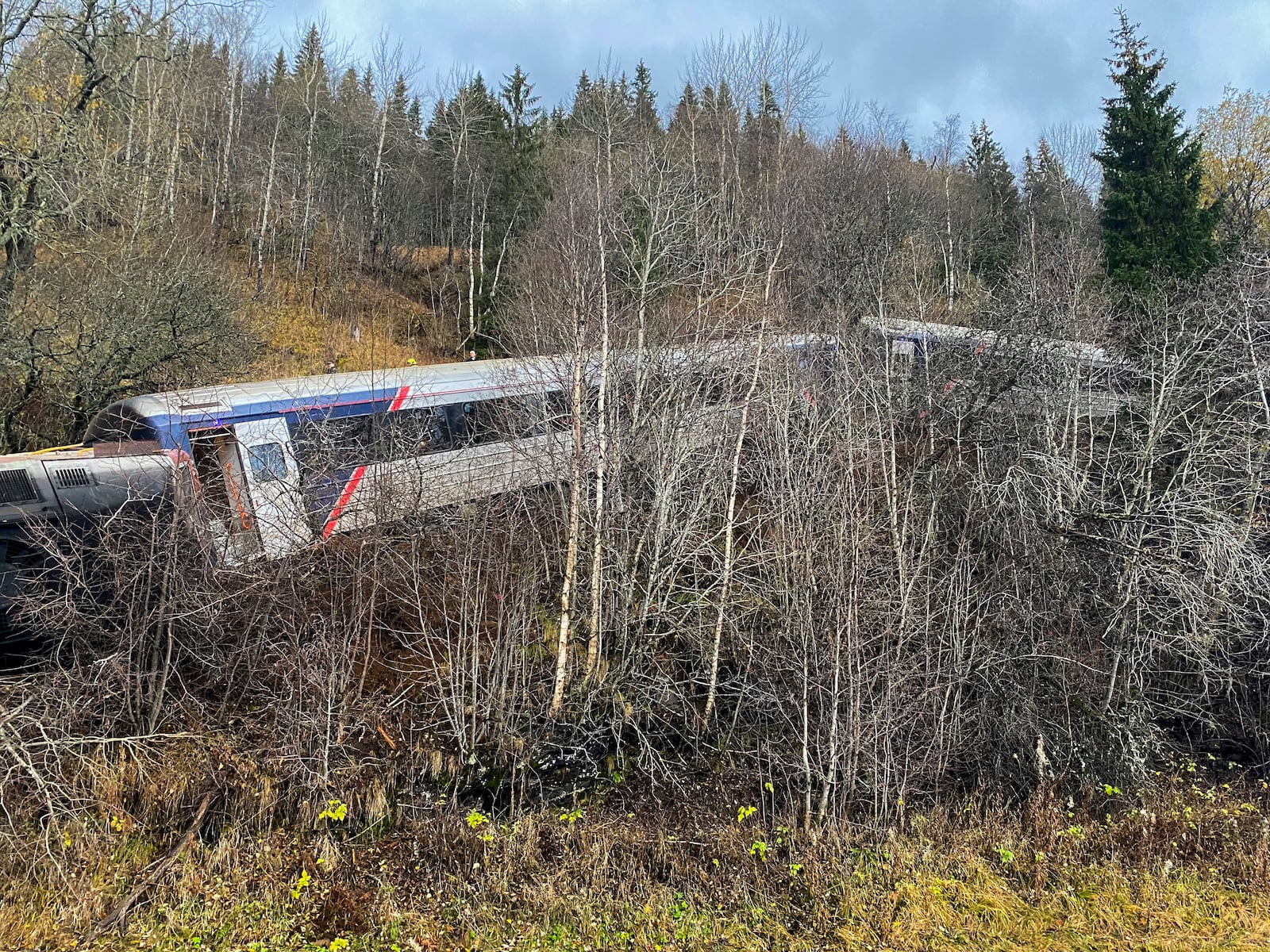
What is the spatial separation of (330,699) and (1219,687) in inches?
392

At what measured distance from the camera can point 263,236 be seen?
2789 cm

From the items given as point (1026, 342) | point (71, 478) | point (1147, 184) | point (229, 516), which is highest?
point (1147, 184)

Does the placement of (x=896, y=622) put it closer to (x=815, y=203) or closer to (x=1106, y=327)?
(x=1106, y=327)

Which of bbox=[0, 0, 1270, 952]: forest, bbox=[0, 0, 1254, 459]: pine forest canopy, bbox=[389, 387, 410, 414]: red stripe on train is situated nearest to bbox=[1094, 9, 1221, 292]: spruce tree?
bbox=[0, 0, 1254, 459]: pine forest canopy

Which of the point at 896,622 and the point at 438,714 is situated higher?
the point at 896,622

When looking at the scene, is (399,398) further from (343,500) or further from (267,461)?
(343,500)

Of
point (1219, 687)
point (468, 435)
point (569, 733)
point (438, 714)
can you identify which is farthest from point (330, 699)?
point (1219, 687)

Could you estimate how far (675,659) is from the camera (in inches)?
392

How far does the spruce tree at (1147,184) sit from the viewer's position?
19266mm

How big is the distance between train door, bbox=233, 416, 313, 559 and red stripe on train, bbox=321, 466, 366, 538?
0.66 ft

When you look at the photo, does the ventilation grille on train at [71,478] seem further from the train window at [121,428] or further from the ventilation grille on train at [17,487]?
the train window at [121,428]

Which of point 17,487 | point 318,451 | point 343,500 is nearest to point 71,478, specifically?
point 17,487

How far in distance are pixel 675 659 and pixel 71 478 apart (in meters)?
7.21

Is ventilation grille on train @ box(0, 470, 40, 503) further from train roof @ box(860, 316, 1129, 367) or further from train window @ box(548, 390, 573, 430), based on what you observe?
train roof @ box(860, 316, 1129, 367)
